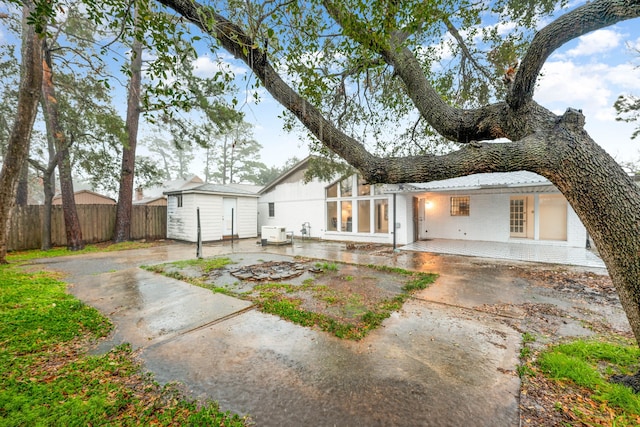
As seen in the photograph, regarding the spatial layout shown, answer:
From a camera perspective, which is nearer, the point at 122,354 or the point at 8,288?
the point at 122,354

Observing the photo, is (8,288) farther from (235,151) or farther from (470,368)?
(235,151)

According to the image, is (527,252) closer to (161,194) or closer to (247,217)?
(247,217)

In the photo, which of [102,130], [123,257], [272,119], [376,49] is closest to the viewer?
[376,49]

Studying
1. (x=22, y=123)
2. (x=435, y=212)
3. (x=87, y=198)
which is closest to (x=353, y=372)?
(x=22, y=123)

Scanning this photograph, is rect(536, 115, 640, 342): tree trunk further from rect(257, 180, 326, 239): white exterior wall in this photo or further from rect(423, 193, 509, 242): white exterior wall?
rect(257, 180, 326, 239): white exterior wall

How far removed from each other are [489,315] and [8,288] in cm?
821

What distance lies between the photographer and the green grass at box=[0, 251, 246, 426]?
5.64ft

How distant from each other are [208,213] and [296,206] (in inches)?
179

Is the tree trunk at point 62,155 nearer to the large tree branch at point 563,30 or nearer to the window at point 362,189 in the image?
the window at point 362,189

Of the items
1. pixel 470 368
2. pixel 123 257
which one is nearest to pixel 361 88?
pixel 470 368

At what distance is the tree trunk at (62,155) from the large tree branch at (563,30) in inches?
483

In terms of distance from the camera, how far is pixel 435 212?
1214cm

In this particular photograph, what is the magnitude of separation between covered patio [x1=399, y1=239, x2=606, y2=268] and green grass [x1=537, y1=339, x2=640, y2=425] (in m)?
5.48

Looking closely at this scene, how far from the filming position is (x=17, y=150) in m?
5.87
